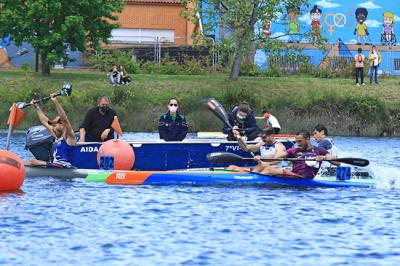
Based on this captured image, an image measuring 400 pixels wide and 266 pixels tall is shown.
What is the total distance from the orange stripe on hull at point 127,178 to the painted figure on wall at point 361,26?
3800 centimetres

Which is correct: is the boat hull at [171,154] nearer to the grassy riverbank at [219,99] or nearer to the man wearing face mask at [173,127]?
the man wearing face mask at [173,127]

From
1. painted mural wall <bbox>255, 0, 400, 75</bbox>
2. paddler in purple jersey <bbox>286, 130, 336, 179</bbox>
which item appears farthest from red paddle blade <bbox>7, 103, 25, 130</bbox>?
→ painted mural wall <bbox>255, 0, 400, 75</bbox>

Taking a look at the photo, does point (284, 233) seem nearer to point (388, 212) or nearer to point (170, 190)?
point (388, 212)

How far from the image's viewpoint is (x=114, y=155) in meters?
24.2

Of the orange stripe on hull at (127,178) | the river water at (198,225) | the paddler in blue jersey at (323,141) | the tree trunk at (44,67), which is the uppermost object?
the tree trunk at (44,67)

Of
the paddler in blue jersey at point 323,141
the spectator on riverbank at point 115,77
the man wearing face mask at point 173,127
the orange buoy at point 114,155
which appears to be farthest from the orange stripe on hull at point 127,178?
the spectator on riverbank at point 115,77

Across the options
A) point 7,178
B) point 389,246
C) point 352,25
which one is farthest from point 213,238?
point 352,25

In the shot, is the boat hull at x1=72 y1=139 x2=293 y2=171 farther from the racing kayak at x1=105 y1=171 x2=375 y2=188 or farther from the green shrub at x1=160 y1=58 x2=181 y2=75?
the green shrub at x1=160 y1=58 x2=181 y2=75

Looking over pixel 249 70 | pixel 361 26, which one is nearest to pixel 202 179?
pixel 249 70

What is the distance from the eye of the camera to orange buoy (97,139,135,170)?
79.3 ft

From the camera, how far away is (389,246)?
1677cm

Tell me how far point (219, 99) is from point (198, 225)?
89.3ft

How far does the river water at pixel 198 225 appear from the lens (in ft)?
51.8

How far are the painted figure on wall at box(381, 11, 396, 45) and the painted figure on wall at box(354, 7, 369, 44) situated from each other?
909mm
